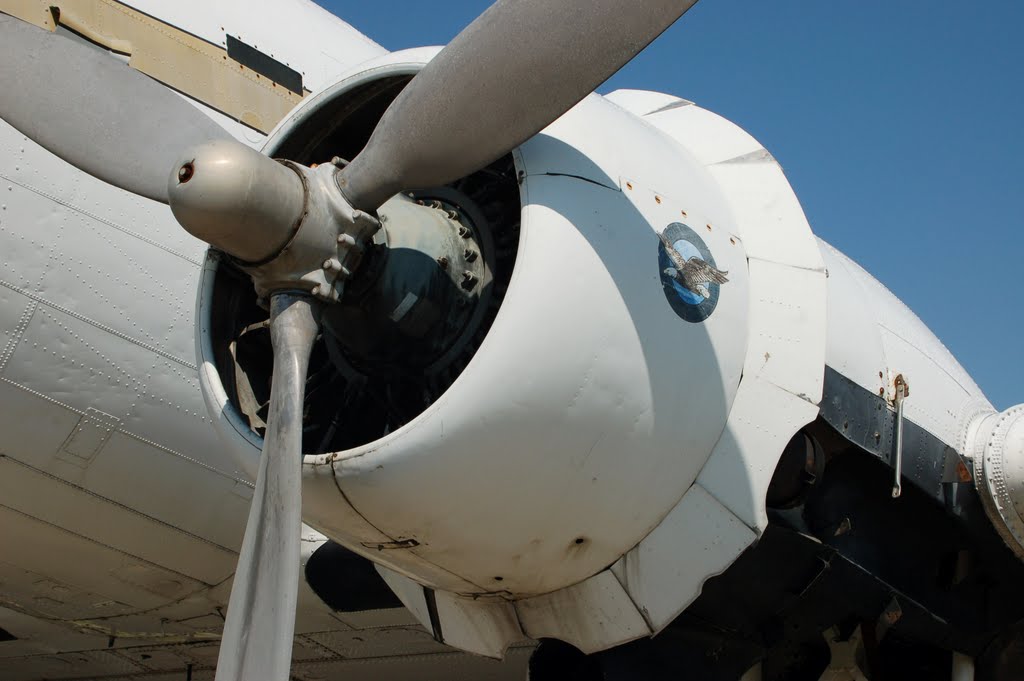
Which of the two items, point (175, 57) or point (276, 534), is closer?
point (276, 534)

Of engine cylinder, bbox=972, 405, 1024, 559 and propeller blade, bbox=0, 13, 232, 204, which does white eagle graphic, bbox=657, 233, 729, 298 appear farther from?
propeller blade, bbox=0, 13, 232, 204

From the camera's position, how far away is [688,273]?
4.73m

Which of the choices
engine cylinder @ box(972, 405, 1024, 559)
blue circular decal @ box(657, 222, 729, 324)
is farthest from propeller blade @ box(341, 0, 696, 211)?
engine cylinder @ box(972, 405, 1024, 559)

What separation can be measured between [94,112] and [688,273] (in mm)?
2519

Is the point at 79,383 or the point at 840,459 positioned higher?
the point at 79,383

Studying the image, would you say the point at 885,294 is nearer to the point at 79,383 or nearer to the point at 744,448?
the point at 744,448

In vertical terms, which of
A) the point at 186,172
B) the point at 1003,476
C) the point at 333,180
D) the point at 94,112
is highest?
the point at 94,112

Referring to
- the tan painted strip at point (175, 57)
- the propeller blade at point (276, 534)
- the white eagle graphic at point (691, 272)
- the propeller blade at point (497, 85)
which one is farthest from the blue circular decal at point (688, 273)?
the tan painted strip at point (175, 57)

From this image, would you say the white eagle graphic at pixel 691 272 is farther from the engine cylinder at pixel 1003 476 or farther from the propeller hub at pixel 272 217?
the engine cylinder at pixel 1003 476

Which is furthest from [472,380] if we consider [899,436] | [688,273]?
[899,436]

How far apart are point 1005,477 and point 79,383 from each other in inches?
167

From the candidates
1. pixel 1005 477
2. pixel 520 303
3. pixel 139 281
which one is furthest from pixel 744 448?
pixel 139 281

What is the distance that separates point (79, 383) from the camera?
5.95m

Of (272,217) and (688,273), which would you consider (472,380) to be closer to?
(272,217)
